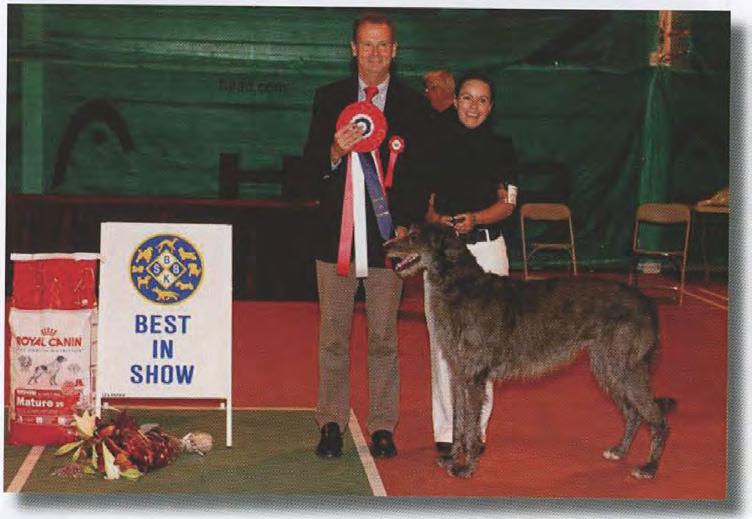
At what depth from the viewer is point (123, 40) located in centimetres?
1170

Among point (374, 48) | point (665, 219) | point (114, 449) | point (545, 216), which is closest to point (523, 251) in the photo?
point (545, 216)

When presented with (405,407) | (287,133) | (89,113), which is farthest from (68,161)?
(405,407)

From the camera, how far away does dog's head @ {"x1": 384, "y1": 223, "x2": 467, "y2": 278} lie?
15.5 feet

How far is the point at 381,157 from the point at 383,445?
1.28m

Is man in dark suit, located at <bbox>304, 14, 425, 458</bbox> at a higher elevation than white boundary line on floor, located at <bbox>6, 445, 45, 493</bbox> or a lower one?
higher

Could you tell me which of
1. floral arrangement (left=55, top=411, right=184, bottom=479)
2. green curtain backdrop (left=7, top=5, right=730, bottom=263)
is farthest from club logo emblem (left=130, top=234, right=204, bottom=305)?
green curtain backdrop (left=7, top=5, right=730, bottom=263)

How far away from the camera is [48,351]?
5.12 m

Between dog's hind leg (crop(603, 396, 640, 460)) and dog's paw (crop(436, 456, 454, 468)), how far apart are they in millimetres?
790

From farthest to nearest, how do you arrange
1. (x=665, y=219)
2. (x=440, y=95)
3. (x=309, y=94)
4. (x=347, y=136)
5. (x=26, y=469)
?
1. (x=309, y=94)
2. (x=665, y=219)
3. (x=440, y=95)
4. (x=26, y=469)
5. (x=347, y=136)

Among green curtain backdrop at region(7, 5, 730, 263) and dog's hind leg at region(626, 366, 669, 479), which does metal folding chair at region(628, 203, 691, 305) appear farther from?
dog's hind leg at region(626, 366, 669, 479)

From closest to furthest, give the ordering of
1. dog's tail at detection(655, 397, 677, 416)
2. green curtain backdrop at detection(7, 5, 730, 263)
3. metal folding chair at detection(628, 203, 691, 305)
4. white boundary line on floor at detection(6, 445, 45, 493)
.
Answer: white boundary line on floor at detection(6, 445, 45, 493), dog's tail at detection(655, 397, 677, 416), metal folding chair at detection(628, 203, 691, 305), green curtain backdrop at detection(7, 5, 730, 263)

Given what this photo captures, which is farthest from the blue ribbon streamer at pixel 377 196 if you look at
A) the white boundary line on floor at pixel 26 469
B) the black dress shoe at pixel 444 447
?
the white boundary line on floor at pixel 26 469

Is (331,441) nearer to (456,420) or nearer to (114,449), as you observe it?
(456,420)

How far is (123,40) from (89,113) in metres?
0.85
